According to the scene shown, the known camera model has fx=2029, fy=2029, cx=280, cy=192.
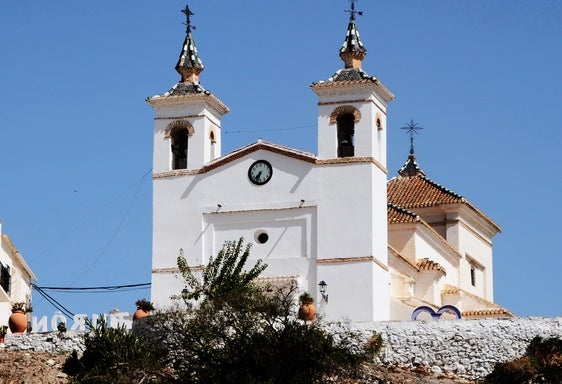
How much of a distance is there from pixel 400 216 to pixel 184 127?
9266 millimetres

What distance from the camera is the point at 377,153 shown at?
236 ft

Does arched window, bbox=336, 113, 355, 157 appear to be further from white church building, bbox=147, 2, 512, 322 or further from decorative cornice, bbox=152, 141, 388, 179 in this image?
decorative cornice, bbox=152, 141, 388, 179

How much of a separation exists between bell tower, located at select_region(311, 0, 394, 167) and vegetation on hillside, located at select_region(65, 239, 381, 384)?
1342 cm

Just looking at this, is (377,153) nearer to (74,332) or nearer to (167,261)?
(167,261)

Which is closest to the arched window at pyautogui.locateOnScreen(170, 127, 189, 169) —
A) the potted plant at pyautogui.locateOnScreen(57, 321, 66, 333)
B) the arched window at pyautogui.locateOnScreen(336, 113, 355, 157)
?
the arched window at pyautogui.locateOnScreen(336, 113, 355, 157)

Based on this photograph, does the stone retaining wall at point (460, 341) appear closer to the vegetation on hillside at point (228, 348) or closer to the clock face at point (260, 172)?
the vegetation on hillside at point (228, 348)

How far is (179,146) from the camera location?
7400 centimetres

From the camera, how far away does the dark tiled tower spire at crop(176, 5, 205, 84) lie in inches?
2933

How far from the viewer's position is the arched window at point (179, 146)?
73750 mm

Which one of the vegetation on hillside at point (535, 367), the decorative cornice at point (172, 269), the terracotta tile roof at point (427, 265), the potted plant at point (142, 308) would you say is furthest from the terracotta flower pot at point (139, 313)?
the terracotta tile roof at point (427, 265)

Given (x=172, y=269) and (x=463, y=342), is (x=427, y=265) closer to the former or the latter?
(x=172, y=269)

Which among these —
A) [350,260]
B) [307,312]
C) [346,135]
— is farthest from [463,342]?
[346,135]

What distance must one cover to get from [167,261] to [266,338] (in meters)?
17.8

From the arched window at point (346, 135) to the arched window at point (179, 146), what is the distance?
5.78m
